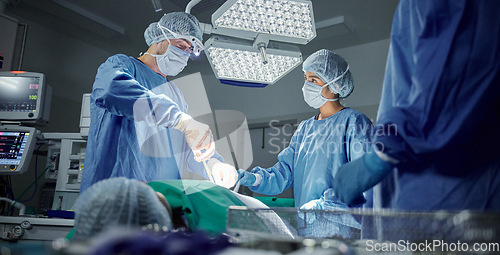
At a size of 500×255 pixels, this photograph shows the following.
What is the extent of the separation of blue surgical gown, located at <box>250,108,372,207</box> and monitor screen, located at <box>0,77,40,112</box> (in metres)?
2.12

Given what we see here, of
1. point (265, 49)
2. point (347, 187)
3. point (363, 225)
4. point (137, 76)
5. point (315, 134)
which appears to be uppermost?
point (265, 49)

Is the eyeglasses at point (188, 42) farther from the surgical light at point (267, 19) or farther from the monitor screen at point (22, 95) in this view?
the monitor screen at point (22, 95)

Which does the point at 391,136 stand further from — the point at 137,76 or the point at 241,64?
the point at 137,76

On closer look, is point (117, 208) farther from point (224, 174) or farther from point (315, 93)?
point (315, 93)

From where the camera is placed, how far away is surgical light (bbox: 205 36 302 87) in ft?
6.36

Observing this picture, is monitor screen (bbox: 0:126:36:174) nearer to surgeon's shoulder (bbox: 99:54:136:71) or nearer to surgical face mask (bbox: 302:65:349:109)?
surgeon's shoulder (bbox: 99:54:136:71)

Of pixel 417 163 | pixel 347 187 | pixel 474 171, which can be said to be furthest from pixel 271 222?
pixel 474 171

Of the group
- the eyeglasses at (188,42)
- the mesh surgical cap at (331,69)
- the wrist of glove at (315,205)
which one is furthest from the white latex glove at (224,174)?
the mesh surgical cap at (331,69)

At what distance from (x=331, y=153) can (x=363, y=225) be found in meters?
0.90

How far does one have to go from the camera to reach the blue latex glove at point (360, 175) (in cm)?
101

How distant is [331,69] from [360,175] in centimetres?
125

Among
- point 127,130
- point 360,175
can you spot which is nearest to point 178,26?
point 127,130

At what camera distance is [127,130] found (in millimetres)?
1841

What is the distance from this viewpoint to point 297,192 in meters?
2.20
